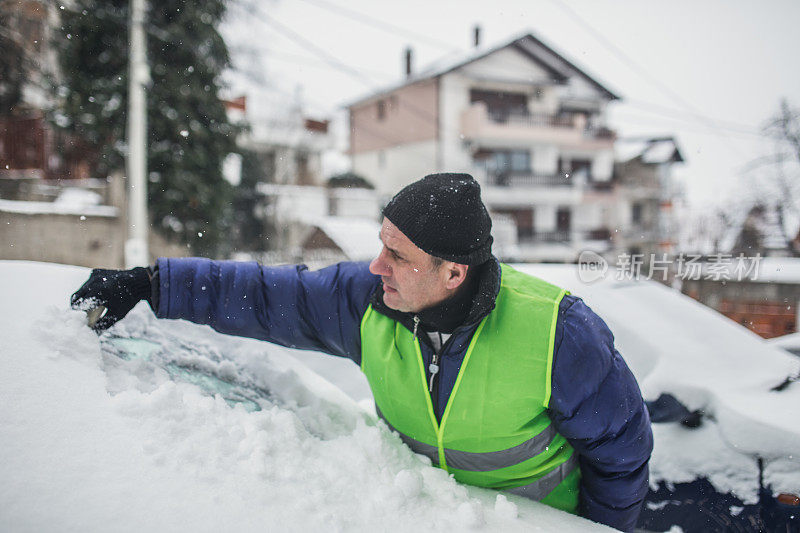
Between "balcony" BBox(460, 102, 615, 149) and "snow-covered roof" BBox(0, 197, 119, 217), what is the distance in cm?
359

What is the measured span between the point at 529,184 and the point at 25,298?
5.74 meters

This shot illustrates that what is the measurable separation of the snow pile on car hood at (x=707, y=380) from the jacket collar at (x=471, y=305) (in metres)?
1.16

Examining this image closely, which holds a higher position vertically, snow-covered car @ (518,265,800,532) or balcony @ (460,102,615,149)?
balcony @ (460,102,615,149)

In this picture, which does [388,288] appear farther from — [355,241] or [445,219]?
[355,241]

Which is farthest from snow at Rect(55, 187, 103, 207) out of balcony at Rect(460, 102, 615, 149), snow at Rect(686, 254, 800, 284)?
snow at Rect(686, 254, 800, 284)

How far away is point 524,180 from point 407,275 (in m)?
5.26

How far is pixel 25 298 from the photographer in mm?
1294

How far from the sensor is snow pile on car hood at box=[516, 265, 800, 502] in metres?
1.78

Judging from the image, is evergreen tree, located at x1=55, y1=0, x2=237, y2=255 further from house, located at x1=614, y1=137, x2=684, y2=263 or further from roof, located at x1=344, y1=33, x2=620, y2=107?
house, located at x1=614, y1=137, x2=684, y2=263

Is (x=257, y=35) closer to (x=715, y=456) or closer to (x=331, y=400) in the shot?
(x=331, y=400)

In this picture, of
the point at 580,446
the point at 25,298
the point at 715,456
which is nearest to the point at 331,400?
the point at 580,446

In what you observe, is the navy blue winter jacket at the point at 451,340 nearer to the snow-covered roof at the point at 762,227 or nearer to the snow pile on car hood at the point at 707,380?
the snow pile on car hood at the point at 707,380

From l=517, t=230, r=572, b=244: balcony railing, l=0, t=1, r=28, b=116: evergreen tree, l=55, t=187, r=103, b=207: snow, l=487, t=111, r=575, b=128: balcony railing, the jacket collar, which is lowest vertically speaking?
the jacket collar

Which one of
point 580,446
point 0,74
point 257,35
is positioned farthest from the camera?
point 257,35
